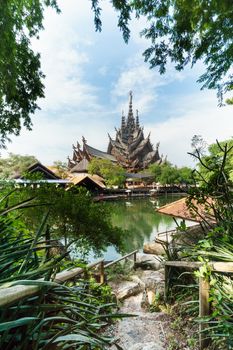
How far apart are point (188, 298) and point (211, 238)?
145cm

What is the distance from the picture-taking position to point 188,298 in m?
2.79

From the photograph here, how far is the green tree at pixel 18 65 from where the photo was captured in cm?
400

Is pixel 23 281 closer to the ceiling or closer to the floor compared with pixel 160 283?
closer to the ceiling

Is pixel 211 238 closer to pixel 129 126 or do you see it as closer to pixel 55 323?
pixel 55 323

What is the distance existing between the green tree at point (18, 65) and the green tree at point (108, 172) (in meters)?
21.0

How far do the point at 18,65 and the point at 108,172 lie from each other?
23.3m

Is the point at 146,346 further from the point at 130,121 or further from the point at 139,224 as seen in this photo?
the point at 130,121

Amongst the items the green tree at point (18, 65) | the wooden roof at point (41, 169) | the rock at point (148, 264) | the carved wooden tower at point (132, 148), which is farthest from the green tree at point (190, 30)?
the carved wooden tower at point (132, 148)

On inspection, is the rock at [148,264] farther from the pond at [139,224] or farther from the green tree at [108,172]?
the green tree at [108,172]

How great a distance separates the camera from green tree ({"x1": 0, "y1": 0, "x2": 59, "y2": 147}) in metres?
4.00

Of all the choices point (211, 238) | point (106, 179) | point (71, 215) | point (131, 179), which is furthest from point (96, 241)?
point (131, 179)

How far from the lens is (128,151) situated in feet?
121

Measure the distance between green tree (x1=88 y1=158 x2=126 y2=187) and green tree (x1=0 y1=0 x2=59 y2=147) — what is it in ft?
68.9

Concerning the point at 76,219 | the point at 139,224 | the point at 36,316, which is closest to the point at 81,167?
the point at 139,224
